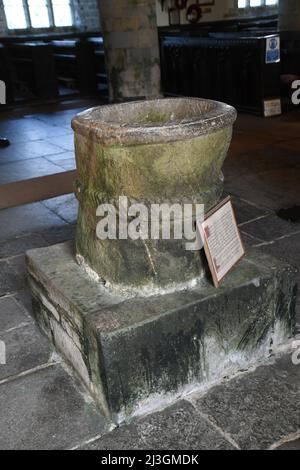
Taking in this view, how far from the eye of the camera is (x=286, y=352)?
231 cm

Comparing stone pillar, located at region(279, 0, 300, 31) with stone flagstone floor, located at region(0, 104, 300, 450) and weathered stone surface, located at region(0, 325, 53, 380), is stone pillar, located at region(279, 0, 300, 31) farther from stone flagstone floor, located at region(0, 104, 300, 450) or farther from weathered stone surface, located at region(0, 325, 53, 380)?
weathered stone surface, located at region(0, 325, 53, 380)

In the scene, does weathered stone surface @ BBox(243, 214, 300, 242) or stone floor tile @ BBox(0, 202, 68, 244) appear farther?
stone floor tile @ BBox(0, 202, 68, 244)

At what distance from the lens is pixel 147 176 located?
6.30 ft

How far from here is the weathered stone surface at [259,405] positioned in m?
1.87

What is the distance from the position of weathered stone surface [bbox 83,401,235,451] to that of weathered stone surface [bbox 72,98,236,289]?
513 millimetres

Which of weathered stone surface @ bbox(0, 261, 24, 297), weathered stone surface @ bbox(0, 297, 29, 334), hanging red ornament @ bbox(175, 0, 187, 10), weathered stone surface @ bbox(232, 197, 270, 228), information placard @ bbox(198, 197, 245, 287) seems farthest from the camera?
hanging red ornament @ bbox(175, 0, 187, 10)

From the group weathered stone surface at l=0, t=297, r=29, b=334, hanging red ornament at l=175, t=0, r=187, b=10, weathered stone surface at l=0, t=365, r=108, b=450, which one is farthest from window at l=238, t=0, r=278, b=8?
weathered stone surface at l=0, t=365, r=108, b=450

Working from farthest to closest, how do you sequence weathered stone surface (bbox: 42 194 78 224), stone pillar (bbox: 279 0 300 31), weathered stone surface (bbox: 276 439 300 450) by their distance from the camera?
stone pillar (bbox: 279 0 300 31), weathered stone surface (bbox: 42 194 78 224), weathered stone surface (bbox: 276 439 300 450)

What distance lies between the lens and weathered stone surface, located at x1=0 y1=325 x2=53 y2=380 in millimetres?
2357

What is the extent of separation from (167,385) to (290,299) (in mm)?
686

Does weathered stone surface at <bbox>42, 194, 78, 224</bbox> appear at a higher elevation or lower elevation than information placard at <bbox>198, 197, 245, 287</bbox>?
lower
